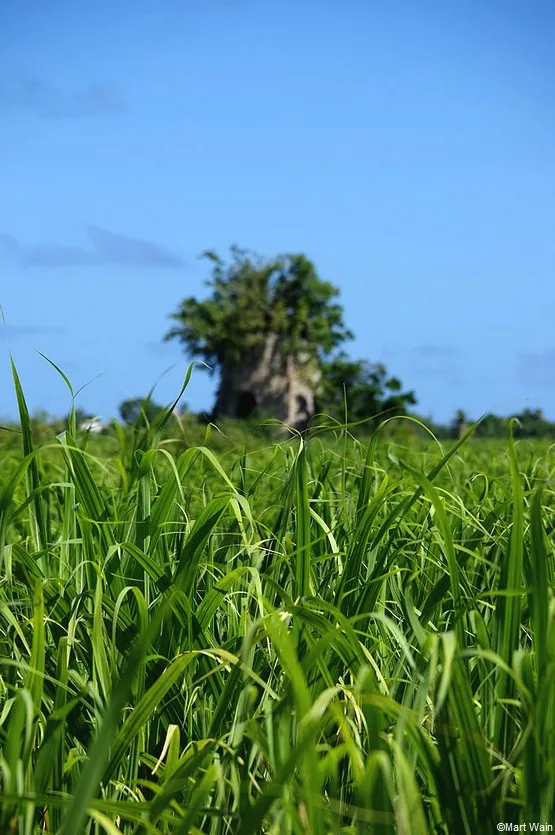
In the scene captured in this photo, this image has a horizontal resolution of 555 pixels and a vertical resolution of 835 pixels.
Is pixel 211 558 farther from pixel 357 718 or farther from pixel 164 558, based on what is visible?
pixel 357 718

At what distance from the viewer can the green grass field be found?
1.07 m

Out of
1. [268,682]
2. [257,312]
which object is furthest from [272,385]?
[268,682]

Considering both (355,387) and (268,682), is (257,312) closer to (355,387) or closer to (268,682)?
(355,387)

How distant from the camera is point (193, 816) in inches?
39.4

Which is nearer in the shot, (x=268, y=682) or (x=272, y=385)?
(x=268, y=682)

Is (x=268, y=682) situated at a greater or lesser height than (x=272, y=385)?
lesser

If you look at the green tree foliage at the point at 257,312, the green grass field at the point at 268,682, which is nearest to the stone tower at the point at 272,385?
the green tree foliage at the point at 257,312

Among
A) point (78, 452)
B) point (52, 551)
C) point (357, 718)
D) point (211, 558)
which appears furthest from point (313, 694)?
point (52, 551)

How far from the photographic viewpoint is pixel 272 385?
105ft

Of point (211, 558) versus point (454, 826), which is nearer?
point (454, 826)

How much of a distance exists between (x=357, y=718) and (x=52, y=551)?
0.79m

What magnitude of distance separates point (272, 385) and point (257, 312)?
248 cm

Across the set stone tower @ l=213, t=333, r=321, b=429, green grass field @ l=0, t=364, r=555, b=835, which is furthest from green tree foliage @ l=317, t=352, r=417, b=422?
green grass field @ l=0, t=364, r=555, b=835

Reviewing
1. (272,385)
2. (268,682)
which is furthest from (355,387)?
(268,682)
